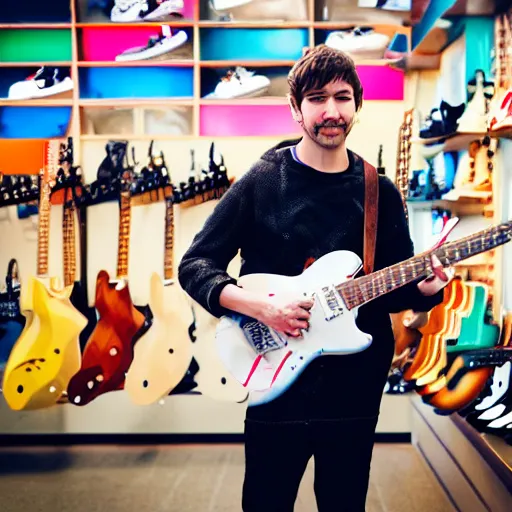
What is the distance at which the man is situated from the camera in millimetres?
1367

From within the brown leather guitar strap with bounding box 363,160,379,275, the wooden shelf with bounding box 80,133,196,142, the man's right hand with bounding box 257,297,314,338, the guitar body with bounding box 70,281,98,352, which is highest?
the wooden shelf with bounding box 80,133,196,142

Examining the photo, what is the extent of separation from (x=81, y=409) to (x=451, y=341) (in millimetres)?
1764

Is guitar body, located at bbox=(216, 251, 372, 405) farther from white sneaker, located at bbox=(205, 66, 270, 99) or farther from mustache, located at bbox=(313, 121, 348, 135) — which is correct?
white sneaker, located at bbox=(205, 66, 270, 99)

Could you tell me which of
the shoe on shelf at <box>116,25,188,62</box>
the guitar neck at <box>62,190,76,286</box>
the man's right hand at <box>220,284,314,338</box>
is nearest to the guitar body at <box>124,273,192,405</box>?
the guitar neck at <box>62,190,76,286</box>

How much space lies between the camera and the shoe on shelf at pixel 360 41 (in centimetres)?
273

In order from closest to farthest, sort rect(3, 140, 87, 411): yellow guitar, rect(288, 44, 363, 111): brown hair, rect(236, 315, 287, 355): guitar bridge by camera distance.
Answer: rect(288, 44, 363, 111): brown hair → rect(236, 315, 287, 355): guitar bridge → rect(3, 140, 87, 411): yellow guitar

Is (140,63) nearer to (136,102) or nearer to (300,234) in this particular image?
(136,102)

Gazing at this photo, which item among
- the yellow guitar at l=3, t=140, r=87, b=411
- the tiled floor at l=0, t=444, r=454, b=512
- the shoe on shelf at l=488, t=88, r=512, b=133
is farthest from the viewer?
the yellow guitar at l=3, t=140, r=87, b=411

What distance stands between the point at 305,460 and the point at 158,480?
1.33 metres

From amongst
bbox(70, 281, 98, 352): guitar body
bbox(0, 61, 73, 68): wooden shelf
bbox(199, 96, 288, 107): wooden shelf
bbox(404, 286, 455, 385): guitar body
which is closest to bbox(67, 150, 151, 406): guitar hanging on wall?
bbox(70, 281, 98, 352): guitar body

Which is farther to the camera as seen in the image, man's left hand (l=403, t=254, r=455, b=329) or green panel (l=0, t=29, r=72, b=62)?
green panel (l=0, t=29, r=72, b=62)

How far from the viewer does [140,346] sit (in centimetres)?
270

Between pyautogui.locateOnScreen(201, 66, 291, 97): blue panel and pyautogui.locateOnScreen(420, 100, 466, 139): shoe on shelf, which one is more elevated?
pyautogui.locateOnScreen(201, 66, 291, 97): blue panel

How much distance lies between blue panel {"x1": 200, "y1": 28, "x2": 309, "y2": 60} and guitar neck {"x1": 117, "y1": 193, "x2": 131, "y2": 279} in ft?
2.48
